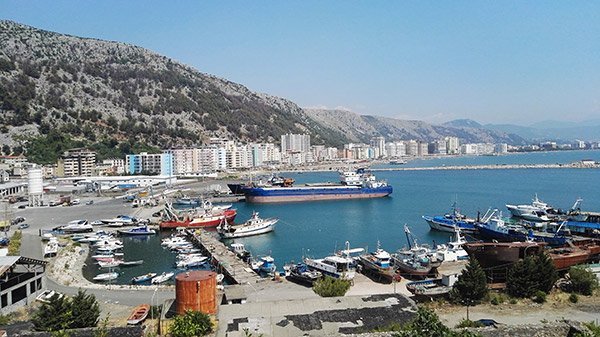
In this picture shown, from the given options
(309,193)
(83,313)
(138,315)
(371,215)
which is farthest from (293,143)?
(83,313)

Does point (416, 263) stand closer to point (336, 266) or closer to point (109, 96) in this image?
point (336, 266)

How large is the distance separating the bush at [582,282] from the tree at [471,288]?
9.46 ft

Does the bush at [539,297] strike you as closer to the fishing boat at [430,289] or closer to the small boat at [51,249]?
the fishing boat at [430,289]

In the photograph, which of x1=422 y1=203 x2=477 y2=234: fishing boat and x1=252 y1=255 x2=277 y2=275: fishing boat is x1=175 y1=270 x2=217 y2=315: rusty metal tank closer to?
x1=252 y1=255 x2=277 y2=275: fishing boat

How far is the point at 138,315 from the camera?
10.1m

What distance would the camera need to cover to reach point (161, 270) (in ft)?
58.1

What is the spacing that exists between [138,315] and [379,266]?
7.78 m

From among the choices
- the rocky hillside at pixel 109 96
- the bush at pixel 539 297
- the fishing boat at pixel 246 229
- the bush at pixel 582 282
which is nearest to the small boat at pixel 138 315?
the bush at pixel 539 297

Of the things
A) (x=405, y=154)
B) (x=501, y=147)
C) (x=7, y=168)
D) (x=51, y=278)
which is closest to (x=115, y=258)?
(x=51, y=278)

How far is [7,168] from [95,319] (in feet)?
160

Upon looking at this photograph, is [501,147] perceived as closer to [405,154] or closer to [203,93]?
[405,154]

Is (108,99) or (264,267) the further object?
(108,99)

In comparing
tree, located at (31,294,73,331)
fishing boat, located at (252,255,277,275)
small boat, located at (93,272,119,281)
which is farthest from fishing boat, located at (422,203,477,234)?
tree, located at (31,294,73,331)

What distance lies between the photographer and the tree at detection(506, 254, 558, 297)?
1114cm
